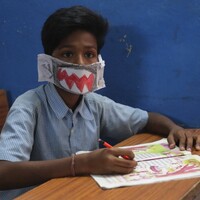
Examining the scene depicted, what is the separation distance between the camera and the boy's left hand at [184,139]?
1150 mm

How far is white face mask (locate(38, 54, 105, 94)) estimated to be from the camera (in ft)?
3.89

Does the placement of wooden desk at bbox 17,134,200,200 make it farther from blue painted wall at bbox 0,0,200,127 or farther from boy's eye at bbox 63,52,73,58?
blue painted wall at bbox 0,0,200,127

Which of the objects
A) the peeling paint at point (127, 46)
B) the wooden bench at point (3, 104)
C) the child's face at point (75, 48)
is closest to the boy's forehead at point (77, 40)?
the child's face at point (75, 48)

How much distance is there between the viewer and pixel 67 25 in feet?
3.91

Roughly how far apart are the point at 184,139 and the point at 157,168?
0.82 ft

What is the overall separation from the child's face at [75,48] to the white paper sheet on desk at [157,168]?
0.38 meters

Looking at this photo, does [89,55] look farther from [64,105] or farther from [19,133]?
[19,133]

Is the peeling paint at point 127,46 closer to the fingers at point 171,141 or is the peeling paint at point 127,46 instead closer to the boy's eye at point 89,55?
the boy's eye at point 89,55

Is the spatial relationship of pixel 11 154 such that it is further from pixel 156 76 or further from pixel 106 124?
pixel 156 76

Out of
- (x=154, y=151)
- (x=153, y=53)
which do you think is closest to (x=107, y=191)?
(x=154, y=151)

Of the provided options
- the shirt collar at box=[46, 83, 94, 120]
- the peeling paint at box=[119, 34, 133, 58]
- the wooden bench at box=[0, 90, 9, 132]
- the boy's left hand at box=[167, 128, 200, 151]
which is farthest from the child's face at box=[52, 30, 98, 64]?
the wooden bench at box=[0, 90, 9, 132]

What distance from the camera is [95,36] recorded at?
1280 mm

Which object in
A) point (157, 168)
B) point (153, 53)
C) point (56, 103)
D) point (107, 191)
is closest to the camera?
point (107, 191)

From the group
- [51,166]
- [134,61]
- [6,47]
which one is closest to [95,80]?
[134,61]
